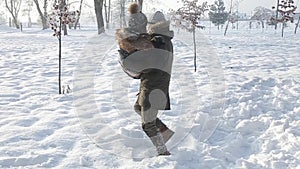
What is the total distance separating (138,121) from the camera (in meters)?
5.32

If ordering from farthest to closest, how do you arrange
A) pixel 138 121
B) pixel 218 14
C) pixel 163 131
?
pixel 218 14 < pixel 138 121 < pixel 163 131

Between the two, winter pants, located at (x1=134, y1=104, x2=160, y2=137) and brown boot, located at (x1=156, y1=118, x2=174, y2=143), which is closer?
winter pants, located at (x1=134, y1=104, x2=160, y2=137)

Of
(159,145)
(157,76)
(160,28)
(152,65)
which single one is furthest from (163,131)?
(160,28)

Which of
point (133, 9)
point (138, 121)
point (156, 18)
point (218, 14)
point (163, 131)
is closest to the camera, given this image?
point (133, 9)

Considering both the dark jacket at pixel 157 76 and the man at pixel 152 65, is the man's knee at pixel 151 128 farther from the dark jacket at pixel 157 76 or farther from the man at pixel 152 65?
the dark jacket at pixel 157 76

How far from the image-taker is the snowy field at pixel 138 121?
3.96 m

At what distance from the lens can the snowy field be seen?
3955 mm

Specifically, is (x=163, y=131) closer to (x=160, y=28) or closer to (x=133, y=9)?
(x=160, y=28)

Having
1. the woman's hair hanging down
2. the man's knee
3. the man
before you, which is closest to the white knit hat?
the man

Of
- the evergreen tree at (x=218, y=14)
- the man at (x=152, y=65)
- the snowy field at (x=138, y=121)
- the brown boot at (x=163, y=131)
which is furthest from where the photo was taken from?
the evergreen tree at (x=218, y=14)

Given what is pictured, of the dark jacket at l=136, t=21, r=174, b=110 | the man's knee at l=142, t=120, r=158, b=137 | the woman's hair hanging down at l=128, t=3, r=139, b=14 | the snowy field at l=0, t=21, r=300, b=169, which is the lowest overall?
the snowy field at l=0, t=21, r=300, b=169

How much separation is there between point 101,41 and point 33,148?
8.56m

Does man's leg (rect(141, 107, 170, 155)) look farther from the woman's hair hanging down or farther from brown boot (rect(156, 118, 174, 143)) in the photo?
the woman's hair hanging down

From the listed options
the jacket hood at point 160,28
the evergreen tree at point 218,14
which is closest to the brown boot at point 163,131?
the jacket hood at point 160,28
